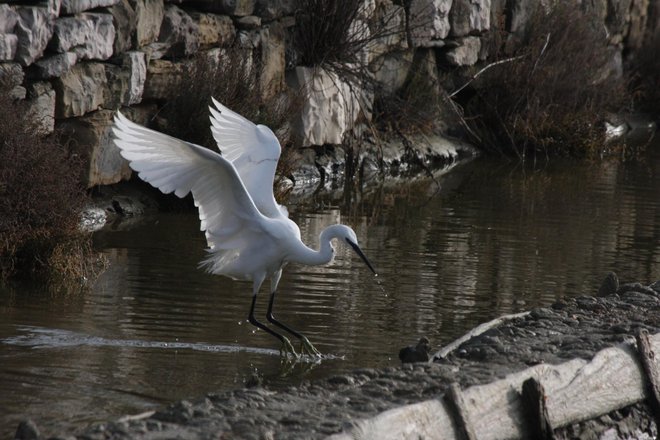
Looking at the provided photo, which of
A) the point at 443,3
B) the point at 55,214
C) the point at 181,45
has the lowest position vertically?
the point at 55,214

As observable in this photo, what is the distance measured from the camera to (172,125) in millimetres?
12578

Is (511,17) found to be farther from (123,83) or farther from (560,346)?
(560,346)

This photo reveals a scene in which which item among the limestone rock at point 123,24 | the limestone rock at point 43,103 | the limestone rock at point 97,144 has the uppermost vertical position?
the limestone rock at point 123,24

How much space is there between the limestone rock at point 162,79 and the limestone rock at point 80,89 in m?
0.96

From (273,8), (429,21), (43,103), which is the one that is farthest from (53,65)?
(429,21)

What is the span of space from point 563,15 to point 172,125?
9.23 metres

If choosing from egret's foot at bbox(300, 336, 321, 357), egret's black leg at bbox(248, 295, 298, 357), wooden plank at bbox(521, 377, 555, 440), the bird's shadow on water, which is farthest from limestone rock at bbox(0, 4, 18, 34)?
wooden plank at bbox(521, 377, 555, 440)

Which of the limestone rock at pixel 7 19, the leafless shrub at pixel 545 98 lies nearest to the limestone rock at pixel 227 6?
the limestone rock at pixel 7 19

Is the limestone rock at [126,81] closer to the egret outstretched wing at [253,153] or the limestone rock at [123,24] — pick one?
the limestone rock at [123,24]

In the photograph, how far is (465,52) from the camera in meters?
19.0

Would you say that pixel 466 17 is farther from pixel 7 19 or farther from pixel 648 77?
pixel 7 19

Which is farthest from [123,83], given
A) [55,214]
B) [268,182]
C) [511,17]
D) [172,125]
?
[511,17]

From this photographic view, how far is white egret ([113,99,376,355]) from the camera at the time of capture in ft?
22.5

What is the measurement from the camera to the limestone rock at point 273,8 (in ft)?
47.0
